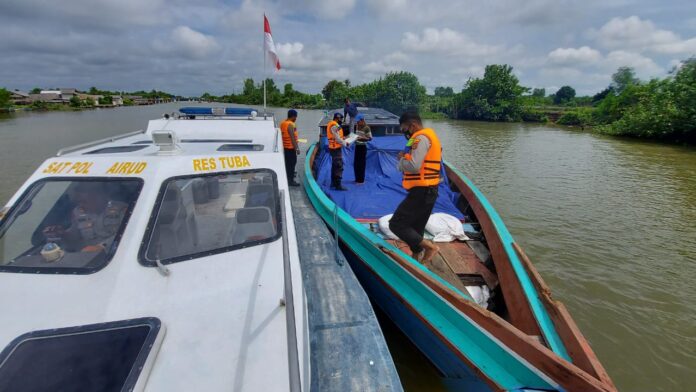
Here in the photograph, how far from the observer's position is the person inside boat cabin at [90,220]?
2273 millimetres

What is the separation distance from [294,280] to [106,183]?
63.7 inches

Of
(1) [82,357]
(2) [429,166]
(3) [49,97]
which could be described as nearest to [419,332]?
(2) [429,166]

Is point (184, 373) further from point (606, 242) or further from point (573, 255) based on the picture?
point (606, 242)

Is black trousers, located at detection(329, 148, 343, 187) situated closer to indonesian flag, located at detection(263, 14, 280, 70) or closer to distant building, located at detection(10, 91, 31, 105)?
indonesian flag, located at detection(263, 14, 280, 70)

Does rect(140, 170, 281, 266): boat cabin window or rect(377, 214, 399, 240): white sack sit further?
rect(377, 214, 399, 240): white sack

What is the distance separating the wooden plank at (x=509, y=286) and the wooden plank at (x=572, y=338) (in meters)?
0.16

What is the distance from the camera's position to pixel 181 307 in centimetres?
194

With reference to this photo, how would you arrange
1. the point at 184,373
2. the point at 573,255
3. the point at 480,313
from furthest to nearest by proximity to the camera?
1. the point at 573,255
2. the point at 480,313
3. the point at 184,373

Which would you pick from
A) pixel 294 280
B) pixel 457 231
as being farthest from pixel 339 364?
pixel 457 231

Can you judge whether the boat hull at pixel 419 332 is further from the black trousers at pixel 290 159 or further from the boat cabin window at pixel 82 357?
the black trousers at pixel 290 159

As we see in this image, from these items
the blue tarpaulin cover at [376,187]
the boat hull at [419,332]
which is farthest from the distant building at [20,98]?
the boat hull at [419,332]

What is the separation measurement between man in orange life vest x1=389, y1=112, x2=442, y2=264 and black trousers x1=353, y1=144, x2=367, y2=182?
2.64 meters

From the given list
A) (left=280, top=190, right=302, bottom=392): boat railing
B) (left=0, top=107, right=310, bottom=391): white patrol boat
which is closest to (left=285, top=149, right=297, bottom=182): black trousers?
(left=0, top=107, right=310, bottom=391): white patrol boat

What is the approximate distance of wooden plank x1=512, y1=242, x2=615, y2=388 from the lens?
2.30 m
